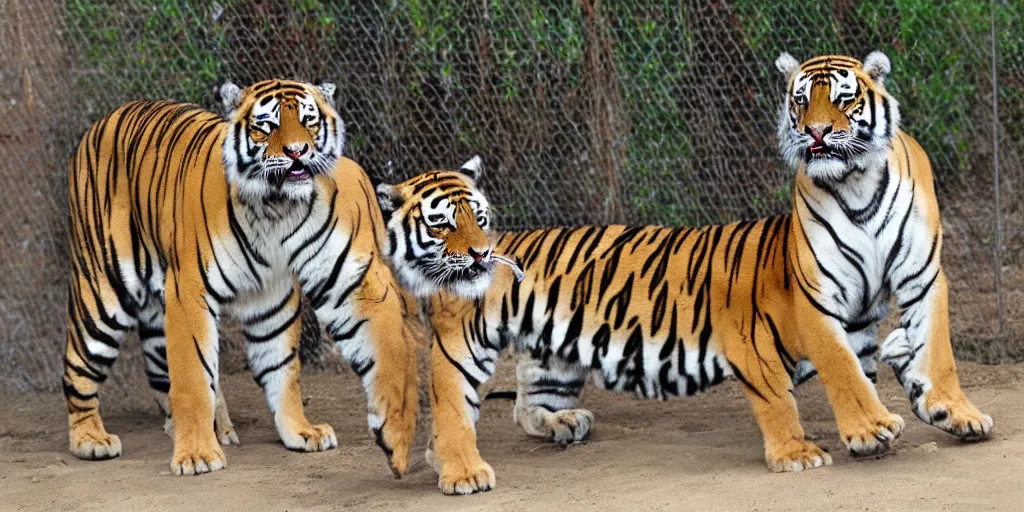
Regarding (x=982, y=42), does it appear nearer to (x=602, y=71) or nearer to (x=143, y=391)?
(x=602, y=71)

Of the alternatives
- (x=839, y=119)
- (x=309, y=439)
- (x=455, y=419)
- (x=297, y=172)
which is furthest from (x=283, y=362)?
(x=839, y=119)

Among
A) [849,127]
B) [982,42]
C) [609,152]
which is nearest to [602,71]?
[609,152]

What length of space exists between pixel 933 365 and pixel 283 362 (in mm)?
2557

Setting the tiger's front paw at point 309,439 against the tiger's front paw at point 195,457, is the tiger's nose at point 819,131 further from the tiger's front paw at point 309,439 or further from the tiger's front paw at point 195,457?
the tiger's front paw at point 195,457

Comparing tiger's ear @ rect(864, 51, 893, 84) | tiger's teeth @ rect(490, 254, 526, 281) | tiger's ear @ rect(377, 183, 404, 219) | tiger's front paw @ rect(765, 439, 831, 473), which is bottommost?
tiger's front paw @ rect(765, 439, 831, 473)

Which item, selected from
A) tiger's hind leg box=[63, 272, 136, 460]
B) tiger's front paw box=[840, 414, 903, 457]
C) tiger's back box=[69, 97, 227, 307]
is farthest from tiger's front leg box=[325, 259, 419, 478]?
tiger's front paw box=[840, 414, 903, 457]

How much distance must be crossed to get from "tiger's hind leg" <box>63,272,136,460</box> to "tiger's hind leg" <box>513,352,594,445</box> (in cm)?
173

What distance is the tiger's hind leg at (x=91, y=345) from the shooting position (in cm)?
575

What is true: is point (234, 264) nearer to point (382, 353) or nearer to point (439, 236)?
point (382, 353)

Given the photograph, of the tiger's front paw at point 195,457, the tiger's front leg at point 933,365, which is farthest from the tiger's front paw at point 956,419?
the tiger's front paw at point 195,457

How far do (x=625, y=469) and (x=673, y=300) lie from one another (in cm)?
66

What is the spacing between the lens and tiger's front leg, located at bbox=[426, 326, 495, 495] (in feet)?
14.8

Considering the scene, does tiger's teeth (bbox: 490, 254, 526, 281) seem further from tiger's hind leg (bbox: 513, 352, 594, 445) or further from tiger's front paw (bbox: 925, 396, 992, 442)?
tiger's front paw (bbox: 925, 396, 992, 442)

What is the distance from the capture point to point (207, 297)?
518 centimetres
